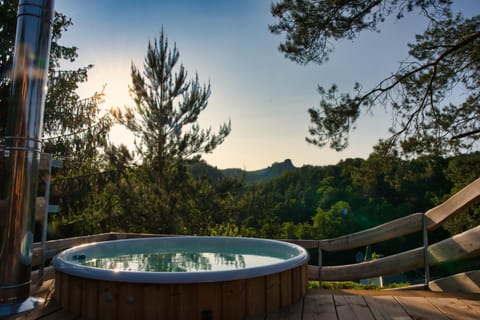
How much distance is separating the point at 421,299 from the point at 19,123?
2.87 m

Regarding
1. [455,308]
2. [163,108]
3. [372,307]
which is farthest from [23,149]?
[163,108]

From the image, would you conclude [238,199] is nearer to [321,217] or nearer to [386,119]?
[386,119]

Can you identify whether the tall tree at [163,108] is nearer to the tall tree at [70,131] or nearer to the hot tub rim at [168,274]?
the tall tree at [70,131]

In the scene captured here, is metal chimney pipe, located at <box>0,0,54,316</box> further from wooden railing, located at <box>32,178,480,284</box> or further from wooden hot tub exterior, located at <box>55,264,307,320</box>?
wooden railing, located at <box>32,178,480,284</box>

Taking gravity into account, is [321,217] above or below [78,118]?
below

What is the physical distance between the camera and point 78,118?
7512mm

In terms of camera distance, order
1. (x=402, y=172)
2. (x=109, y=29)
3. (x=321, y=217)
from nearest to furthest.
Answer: (x=109, y=29), (x=402, y=172), (x=321, y=217)

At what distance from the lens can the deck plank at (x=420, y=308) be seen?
1.86 m

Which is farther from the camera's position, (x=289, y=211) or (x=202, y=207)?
(x=289, y=211)

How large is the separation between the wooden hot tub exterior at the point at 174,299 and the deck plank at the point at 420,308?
76cm

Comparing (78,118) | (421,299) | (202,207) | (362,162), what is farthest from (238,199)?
(421,299)

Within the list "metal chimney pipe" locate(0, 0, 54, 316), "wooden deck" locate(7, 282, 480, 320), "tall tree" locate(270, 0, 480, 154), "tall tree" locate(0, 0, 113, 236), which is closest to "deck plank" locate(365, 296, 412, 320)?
"wooden deck" locate(7, 282, 480, 320)

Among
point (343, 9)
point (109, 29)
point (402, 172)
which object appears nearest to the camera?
point (343, 9)

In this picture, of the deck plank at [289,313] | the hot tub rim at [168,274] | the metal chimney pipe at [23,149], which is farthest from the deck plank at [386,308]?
the metal chimney pipe at [23,149]
